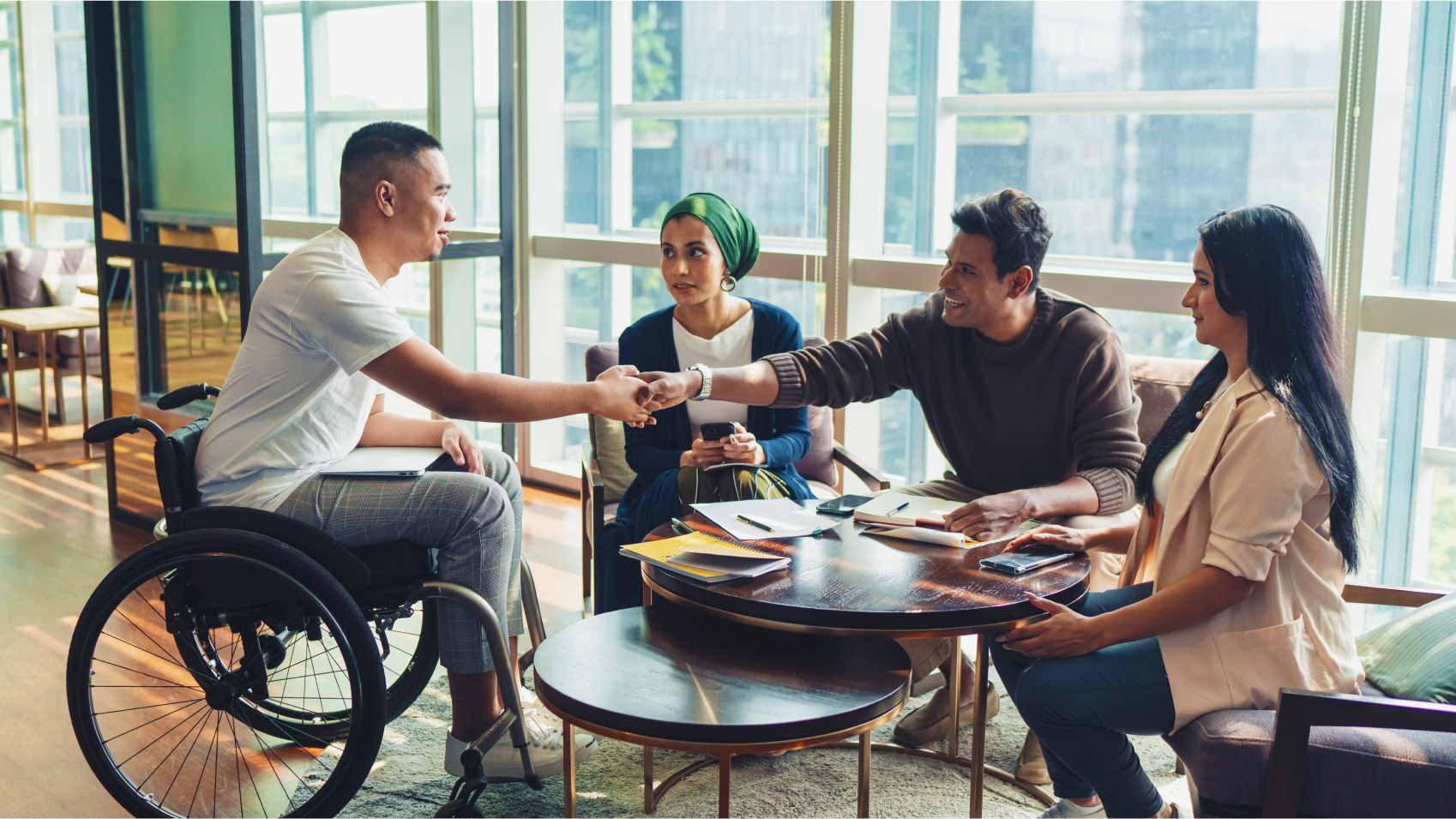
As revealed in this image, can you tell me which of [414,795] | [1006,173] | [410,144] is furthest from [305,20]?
[414,795]

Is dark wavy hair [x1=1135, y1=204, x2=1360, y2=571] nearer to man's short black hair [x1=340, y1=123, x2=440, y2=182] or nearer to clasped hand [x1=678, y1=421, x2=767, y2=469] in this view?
clasped hand [x1=678, y1=421, x2=767, y2=469]

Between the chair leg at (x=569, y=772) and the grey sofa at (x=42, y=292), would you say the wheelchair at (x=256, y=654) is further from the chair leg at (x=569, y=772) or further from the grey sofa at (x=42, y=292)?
the grey sofa at (x=42, y=292)

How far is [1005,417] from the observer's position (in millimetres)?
2400

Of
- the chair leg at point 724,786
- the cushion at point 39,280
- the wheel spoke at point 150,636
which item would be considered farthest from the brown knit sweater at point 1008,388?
the cushion at point 39,280

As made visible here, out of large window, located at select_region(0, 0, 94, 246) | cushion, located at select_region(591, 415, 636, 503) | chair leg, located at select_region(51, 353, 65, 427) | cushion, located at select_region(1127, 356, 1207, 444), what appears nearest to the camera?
cushion, located at select_region(1127, 356, 1207, 444)

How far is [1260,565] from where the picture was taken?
159cm

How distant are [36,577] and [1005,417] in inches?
122

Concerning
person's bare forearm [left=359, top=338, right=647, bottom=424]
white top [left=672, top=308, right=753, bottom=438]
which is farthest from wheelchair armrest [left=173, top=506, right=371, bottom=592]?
white top [left=672, top=308, right=753, bottom=438]

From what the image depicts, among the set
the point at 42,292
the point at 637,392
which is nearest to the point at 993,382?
the point at 637,392

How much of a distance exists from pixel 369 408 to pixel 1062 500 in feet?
4.65

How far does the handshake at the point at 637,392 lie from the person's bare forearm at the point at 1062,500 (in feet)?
2.57

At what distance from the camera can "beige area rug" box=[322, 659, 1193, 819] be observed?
217 centimetres

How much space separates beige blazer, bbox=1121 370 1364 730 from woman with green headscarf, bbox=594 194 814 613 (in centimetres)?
104

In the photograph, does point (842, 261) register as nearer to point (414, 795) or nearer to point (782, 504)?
point (782, 504)
